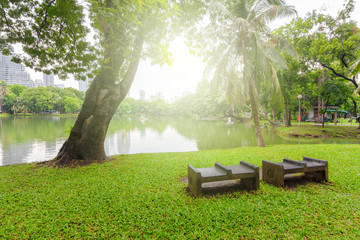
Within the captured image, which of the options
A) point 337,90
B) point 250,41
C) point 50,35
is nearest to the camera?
point 50,35

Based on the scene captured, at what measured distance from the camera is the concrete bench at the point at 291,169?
3.54 meters

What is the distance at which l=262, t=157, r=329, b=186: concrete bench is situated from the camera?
140 inches

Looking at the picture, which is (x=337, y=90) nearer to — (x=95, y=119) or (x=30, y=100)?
(x=95, y=119)

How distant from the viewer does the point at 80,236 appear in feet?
7.50

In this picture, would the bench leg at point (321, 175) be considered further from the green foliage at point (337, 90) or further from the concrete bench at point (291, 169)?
the green foliage at point (337, 90)

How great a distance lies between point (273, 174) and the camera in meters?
3.76

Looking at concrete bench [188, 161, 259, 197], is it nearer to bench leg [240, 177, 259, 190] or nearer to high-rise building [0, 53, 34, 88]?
bench leg [240, 177, 259, 190]

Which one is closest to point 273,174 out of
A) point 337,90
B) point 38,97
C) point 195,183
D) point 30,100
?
point 195,183

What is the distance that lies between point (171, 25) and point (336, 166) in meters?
7.81

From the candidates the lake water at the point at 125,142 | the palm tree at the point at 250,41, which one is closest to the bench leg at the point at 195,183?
the lake water at the point at 125,142

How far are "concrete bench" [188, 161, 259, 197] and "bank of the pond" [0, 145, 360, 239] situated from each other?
0.22 metres

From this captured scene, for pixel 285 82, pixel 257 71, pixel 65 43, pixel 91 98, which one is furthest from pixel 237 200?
pixel 285 82

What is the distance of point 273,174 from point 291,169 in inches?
15.8

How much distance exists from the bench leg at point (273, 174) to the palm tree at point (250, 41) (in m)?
6.54
